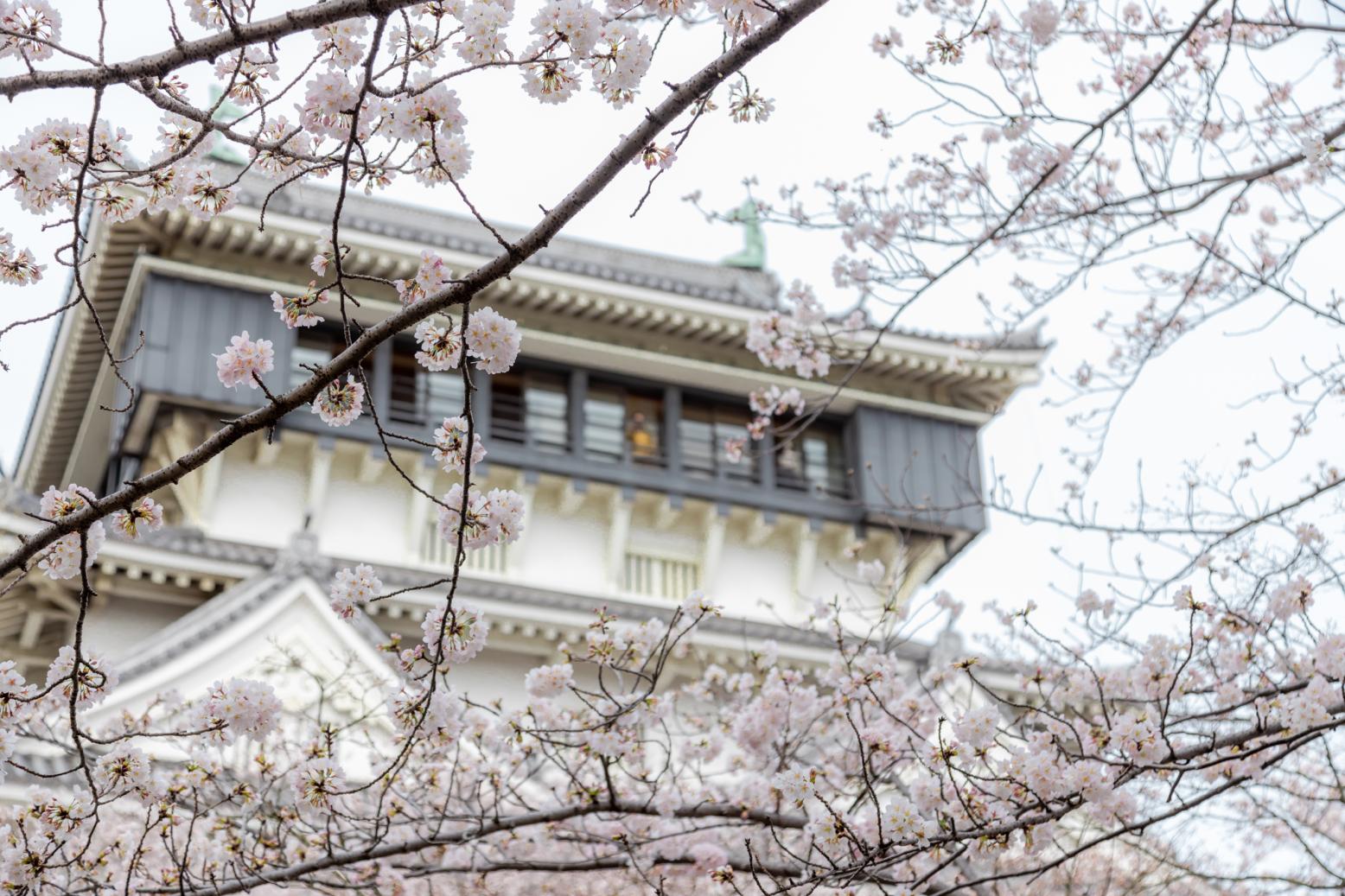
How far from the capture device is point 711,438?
16.2 meters

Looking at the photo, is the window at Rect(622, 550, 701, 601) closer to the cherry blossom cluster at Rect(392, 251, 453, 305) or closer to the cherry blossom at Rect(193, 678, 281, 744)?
the cherry blossom at Rect(193, 678, 281, 744)

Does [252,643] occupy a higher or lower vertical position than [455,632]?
higher

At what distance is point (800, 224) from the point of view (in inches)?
284

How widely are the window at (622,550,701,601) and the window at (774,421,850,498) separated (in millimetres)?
1411

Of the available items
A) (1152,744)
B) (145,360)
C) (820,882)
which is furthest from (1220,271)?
(145,360)

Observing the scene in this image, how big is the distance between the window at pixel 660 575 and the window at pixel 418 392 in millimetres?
2479

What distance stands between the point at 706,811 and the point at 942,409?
36.8 ft

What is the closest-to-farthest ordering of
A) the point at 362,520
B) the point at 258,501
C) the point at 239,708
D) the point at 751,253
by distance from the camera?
the point at 239,708 → the point at 258,501 → the point at 362,520 → the point at 751,253

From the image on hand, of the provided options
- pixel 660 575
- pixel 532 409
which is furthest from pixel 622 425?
pixel 660 575

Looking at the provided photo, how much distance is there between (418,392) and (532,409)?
122cm

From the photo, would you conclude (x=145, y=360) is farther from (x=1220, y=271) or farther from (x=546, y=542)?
(x=1220, y=271)

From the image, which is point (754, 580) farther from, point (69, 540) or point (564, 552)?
point (69, 540)

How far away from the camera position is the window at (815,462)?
53.5ft

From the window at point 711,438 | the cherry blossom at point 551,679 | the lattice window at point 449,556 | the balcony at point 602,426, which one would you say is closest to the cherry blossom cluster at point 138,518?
the cherry blossom at point 551,679
